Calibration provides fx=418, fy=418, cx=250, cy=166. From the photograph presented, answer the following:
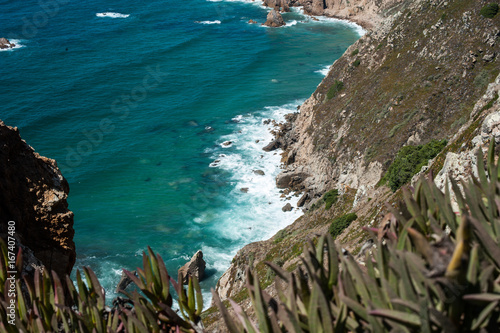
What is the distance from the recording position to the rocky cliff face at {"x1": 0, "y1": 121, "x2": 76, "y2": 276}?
10422mm

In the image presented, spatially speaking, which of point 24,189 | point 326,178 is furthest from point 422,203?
point 326,178

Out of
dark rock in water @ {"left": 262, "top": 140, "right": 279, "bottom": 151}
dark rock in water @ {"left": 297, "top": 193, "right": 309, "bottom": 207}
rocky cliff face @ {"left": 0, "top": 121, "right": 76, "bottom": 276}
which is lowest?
dark rock in water @ {"left": 297, "top": 193, "right": 309, "bottom": 207}

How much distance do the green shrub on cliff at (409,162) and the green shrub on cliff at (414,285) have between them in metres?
18.8

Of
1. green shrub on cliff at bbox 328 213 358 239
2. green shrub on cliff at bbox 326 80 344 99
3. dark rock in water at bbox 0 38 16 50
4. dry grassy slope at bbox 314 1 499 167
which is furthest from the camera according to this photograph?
dark rock in water at bbox 0 38 16 50

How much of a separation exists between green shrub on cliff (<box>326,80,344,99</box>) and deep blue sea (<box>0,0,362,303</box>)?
10266mm

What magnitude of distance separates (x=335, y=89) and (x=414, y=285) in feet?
152

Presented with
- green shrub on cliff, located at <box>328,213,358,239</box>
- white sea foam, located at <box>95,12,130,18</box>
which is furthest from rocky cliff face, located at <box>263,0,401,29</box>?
green shrub on cliff, located at <box>328,213,358,239</box>

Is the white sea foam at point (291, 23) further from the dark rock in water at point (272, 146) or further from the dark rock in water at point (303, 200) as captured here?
the dark rock in water at point (303, 200)

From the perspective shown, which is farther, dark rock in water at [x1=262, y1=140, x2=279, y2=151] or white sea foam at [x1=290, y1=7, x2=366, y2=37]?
white sea foam at [x1=290, y1=7, x2=366, y2=37]

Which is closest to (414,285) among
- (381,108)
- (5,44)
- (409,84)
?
(381,108)

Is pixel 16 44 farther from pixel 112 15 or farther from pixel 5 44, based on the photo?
pixel 112 15

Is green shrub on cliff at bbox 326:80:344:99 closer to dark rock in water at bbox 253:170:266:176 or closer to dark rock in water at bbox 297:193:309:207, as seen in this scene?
dark rock in water at bbox 253:170:266:176

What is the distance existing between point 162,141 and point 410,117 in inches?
1434

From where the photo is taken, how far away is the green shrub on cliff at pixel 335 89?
4819 centimetres
